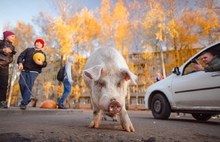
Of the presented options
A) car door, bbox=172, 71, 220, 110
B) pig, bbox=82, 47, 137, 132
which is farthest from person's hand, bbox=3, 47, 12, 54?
car door, bbox=172, 71, 220, 110

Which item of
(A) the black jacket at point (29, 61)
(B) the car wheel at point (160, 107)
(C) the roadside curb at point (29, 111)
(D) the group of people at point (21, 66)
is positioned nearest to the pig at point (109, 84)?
(B) the car wheel at point (160, 107)

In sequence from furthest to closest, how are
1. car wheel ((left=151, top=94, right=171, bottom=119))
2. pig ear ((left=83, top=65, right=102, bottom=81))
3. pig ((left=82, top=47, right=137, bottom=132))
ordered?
car wheel ((left=151, top=94, right=171, bottom=119)), pig ear ((left=83, top=65, right=102, bottom=81)), pig ((left=82, top=47, right=137, bottom=132))

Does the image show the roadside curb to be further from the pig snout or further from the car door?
the car door

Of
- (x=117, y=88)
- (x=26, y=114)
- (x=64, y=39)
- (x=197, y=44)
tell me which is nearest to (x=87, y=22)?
(x=64, y=39)

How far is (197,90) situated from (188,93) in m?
0.34

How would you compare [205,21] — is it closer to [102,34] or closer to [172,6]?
[172,6]

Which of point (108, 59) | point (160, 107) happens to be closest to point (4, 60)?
point (108, 59)

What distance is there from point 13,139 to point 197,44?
21.7 m

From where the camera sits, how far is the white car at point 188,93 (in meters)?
4.19

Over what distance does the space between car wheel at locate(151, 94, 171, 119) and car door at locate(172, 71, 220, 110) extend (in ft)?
1.19

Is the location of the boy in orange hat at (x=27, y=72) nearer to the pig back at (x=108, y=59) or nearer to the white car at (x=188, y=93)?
the pig back at (x=108, y=59)

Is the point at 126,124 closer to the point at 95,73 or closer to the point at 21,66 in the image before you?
the point at 95,73

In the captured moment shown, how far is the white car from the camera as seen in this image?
419cm

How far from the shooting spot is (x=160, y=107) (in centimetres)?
566
